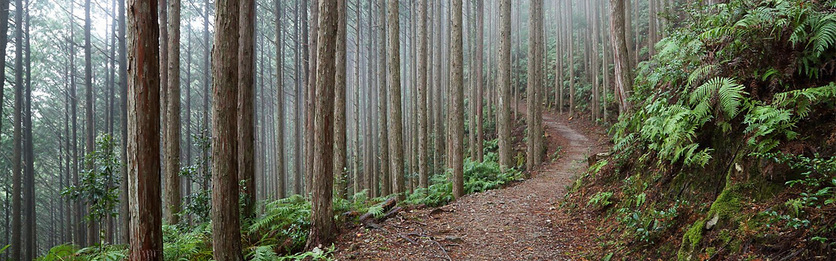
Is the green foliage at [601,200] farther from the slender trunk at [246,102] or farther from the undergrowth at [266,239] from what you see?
Answer: the slender trunk at [246,102]

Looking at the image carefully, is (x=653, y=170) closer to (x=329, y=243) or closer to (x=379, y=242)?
(x=379, y=242)

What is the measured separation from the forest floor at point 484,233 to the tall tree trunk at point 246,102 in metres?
2.48

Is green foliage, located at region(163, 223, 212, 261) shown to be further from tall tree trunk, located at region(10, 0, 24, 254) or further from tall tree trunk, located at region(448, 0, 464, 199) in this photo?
tall tree trunk, located at region(10, 0, 24, 254)

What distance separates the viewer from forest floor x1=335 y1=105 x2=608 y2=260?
5578 mm

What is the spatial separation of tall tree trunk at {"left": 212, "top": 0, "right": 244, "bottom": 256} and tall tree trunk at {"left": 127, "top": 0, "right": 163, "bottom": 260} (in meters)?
0.92

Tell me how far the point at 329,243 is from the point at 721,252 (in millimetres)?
4698

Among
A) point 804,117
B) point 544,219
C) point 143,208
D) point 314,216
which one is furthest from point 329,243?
point 804,117

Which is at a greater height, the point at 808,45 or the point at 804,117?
the point at 808,45

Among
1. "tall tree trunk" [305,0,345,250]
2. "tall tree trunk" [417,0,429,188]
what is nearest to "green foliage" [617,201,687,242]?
"tall tree trunk" [305,0,345,250]

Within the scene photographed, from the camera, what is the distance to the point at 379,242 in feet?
20.1

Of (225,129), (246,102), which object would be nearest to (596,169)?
(225,129)

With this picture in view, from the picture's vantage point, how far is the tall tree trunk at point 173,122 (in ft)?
32.3

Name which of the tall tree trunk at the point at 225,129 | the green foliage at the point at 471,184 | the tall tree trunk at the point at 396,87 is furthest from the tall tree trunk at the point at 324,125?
the tall tree trunk at the point at 396,87

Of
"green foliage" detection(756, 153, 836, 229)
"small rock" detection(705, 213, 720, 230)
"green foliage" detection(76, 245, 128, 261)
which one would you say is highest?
"green foliage" detection(756, 153, 836, 229)
